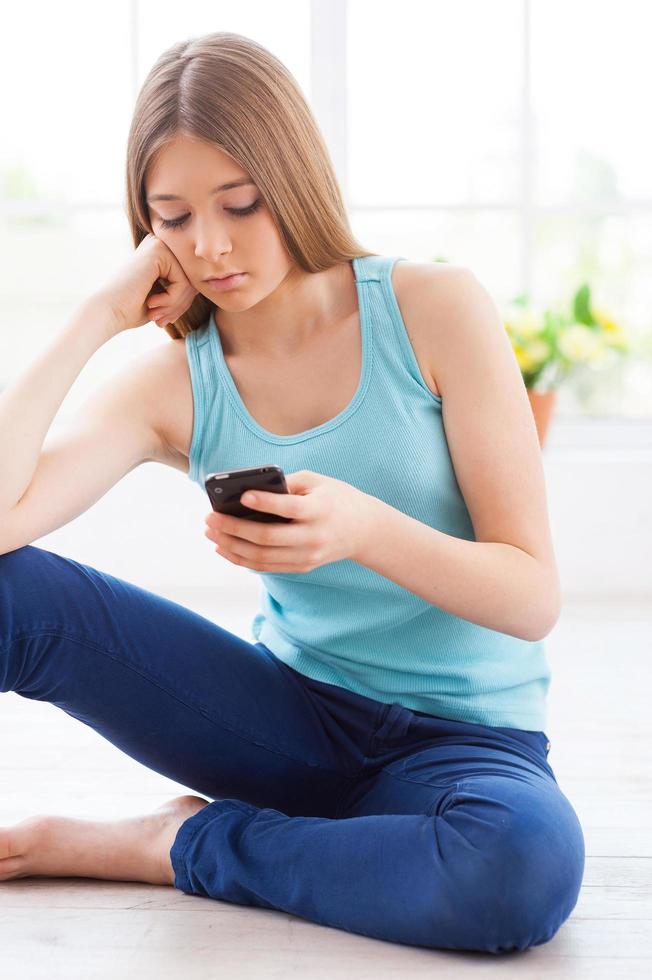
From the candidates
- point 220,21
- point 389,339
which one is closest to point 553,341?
point 220,21

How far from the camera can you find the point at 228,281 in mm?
1470

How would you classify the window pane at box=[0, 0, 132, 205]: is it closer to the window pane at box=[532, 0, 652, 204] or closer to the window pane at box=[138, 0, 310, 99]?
the window pane at box=[138, 0, 310, 99]

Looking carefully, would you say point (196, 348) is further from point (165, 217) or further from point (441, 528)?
point (441, 528)

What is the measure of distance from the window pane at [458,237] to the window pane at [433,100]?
52 millimetres

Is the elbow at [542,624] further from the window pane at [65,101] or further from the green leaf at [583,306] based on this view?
the window pane at [65,101]

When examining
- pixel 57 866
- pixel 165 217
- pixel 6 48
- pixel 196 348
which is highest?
pixel 6 48

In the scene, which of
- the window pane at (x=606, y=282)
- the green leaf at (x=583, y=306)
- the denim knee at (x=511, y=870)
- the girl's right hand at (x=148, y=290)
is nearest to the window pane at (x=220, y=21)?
the window pane at (x=606, y=282)

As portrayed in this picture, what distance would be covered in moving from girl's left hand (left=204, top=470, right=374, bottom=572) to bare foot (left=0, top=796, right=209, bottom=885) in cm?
43

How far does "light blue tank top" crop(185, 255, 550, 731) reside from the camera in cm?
146

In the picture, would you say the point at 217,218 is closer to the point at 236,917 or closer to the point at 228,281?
the point at 228,281

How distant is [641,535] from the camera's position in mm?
3602

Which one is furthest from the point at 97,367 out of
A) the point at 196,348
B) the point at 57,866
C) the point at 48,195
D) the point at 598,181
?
the point at 57,866

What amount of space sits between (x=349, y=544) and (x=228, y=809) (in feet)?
1.29

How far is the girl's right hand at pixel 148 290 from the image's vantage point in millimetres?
1551
